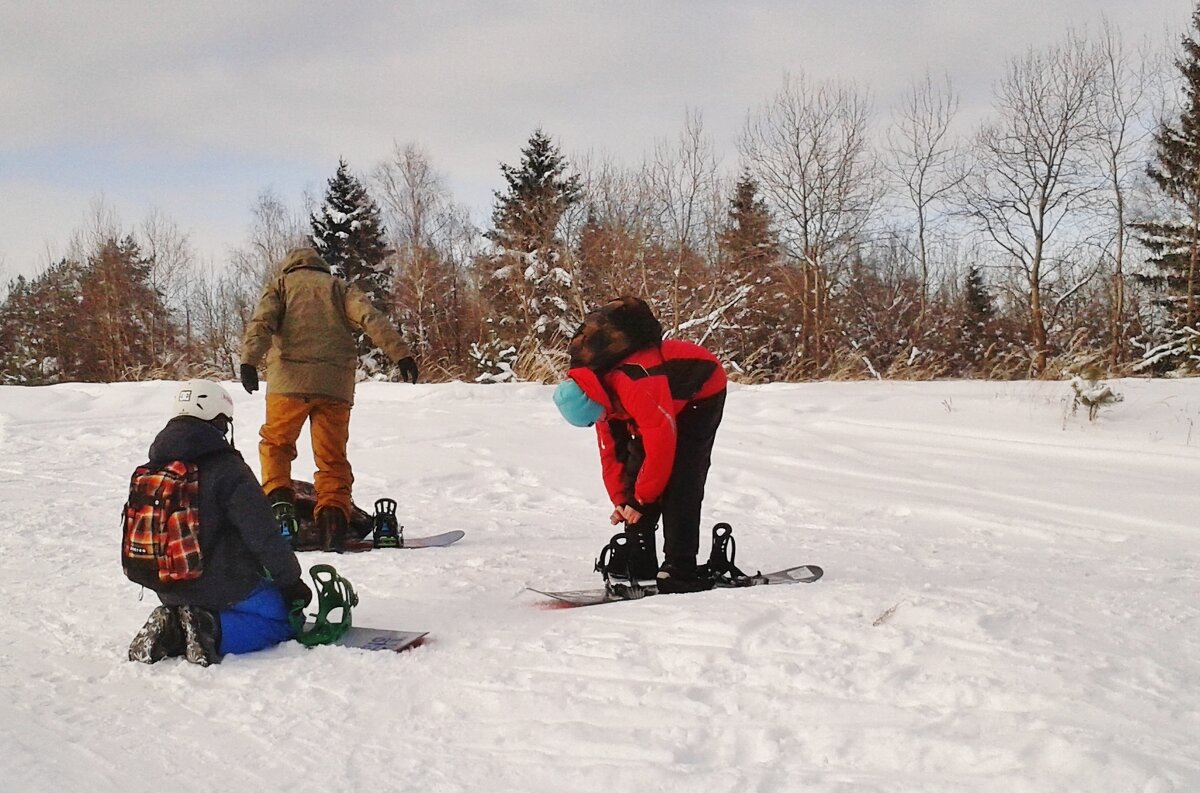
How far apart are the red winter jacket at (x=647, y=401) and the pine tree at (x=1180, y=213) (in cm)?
2214

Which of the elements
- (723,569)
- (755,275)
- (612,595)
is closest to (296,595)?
(612,595)

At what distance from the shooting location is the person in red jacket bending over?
13.2ft

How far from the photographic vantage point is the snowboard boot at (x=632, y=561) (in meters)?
4.31

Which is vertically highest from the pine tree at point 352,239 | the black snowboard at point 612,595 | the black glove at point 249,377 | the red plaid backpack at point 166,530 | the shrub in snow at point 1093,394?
the pine tree at point 352,239

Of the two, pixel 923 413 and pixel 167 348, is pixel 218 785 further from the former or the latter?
pixel 167 348

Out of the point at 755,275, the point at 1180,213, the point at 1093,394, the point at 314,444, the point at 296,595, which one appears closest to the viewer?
the point at 296,595

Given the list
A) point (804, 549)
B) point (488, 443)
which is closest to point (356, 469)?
point (488, 443)

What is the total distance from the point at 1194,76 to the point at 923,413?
1950cm

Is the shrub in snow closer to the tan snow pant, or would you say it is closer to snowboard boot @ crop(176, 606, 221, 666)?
the tan snow pant

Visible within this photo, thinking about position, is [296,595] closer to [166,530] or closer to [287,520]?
[166,530]

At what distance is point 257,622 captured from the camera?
3359 mm

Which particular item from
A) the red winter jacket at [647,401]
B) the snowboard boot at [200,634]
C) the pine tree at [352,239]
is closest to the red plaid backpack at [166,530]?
the snowboard boot at [200,634]

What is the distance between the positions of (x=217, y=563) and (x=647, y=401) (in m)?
1.90

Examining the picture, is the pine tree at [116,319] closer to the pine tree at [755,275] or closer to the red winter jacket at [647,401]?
the pine tree at [755,275]
